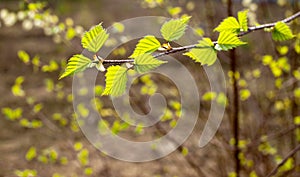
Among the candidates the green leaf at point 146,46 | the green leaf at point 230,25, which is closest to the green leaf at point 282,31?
the green leaf at point 230,25

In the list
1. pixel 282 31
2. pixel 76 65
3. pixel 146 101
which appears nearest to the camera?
pixel 76 65

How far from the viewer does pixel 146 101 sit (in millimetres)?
2508

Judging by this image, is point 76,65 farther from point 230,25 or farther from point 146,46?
point 230,25

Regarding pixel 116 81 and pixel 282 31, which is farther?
pixel 282 31

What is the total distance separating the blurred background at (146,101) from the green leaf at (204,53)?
73 cm

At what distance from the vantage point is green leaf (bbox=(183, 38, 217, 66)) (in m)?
0.65

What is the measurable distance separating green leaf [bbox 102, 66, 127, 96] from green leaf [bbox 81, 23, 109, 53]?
0.04 metres

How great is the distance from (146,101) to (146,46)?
1863mm

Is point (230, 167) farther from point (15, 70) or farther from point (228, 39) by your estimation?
point (15, 70)

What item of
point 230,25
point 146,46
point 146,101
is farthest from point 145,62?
point 146,101

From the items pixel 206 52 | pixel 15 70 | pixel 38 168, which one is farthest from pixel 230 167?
pixel 15 70

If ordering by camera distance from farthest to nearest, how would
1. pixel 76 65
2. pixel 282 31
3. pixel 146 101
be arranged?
pixel 146 101 → pixel 282 31 → pixel 76 65

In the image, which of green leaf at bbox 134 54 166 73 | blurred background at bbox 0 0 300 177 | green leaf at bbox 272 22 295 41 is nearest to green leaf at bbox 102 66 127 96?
green leaf at bbox 134 54 166 73

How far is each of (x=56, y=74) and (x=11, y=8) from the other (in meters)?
1.39
